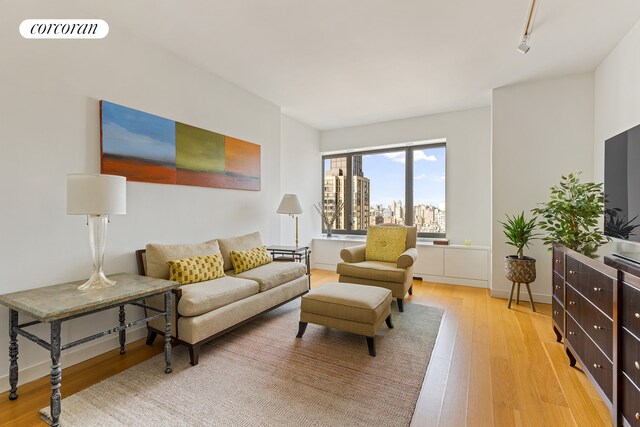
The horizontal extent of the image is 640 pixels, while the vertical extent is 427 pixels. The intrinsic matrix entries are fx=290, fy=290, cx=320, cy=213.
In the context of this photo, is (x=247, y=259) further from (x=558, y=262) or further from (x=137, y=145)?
(x=558, y=262)

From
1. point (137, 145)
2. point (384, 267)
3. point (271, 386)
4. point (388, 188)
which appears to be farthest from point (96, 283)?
point (388, 188)

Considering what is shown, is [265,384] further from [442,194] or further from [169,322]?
[442,194]

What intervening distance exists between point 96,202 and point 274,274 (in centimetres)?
170

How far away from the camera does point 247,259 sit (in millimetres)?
3242

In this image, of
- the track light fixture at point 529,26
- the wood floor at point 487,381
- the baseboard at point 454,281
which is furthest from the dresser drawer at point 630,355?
the baseboard at point 454,281

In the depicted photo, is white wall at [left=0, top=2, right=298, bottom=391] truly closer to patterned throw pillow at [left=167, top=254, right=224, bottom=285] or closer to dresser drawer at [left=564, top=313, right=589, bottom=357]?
patterned throw pillow at [left=167, top=254, right=224, bottom=285]

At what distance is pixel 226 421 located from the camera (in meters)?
1.62

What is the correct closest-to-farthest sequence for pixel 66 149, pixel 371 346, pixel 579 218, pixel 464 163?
1. pixel 66 149
2. pixel 371 346
3. pixel 579 218
4. pixel 464 163

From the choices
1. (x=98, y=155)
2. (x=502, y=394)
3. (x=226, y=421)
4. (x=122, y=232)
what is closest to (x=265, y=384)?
(x=226, y=421)

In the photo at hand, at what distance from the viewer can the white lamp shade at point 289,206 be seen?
4.25 meters

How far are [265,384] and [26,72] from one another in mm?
2723

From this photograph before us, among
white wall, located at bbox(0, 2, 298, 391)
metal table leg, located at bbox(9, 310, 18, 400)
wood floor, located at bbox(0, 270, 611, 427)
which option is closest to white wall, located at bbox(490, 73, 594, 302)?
wood floor, located at bbox(0, 270, 611, 427)

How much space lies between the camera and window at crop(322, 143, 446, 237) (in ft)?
16.9

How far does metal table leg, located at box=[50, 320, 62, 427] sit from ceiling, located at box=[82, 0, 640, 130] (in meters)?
2.35
